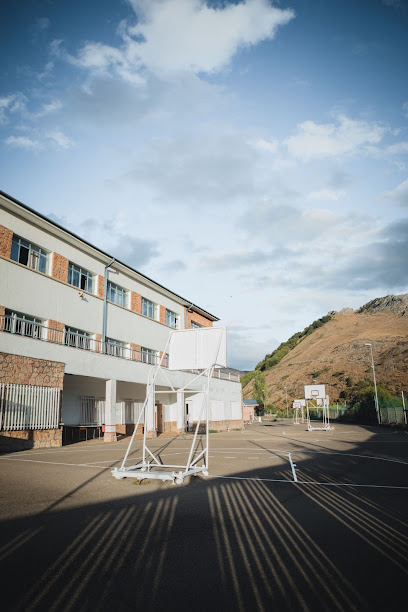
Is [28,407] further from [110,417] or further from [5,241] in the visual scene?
[5,241]

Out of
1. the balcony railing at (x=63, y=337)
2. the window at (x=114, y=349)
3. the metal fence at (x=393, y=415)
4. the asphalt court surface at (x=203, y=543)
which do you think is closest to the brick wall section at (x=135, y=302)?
the window at (x=114, y=349)

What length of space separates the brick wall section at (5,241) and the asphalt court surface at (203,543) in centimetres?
1296

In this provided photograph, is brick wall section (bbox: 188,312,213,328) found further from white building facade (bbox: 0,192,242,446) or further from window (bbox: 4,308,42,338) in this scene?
window (bbox: 4,308,42,338)

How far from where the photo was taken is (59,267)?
75.7ft

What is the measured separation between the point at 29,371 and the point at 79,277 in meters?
8.83

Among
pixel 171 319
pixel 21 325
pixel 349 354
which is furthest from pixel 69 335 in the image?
pixel 349 354

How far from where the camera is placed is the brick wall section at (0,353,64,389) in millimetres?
16031

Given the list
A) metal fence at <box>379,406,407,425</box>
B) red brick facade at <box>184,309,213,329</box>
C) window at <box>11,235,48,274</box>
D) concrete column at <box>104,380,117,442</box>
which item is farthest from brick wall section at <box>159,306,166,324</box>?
metal fence at <box>379,406,407,425</box>

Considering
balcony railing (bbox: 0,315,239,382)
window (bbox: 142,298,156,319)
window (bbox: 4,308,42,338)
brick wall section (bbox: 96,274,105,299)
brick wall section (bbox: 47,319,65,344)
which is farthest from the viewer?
window (bbox: 142,298,156,319)

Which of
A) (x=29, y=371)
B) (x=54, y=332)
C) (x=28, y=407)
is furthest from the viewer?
(x=54, y=332)

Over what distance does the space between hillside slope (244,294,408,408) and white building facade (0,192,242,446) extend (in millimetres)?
54601

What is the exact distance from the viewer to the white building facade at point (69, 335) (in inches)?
666

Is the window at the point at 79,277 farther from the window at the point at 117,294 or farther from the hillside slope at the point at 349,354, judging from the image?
the hillside slope at the point at 349,354

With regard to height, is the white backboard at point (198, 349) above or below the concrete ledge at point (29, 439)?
above
